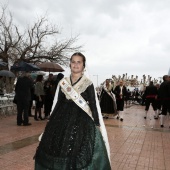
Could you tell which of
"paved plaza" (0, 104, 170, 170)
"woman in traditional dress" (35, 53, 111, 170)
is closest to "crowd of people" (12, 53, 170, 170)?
"woman in traditional dress" (35, 53, 111, 170)

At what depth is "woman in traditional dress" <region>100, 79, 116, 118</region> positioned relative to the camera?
40.1 feet

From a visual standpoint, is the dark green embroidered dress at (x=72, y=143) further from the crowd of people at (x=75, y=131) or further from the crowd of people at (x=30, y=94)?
the crowd of people at (x=30, y=94)

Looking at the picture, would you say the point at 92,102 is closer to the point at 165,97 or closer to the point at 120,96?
the point at 165,97

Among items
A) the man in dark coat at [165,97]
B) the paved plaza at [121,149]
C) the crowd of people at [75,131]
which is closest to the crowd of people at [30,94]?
the paved plaza at [121,149]

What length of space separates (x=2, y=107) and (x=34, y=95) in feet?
4.87

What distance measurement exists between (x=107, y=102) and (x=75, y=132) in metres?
9.12

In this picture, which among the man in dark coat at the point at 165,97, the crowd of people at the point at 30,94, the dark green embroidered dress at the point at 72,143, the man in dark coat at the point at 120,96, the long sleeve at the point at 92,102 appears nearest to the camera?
the dark green embroidered dress at the point at 72,143

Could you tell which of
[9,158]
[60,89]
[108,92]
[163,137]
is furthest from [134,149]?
[108,92]

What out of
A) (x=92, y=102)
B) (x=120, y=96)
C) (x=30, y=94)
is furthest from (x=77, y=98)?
(x=120, y=96)

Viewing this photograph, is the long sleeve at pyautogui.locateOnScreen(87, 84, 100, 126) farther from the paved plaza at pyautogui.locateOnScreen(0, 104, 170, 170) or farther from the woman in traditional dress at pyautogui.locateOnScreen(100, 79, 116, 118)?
the woman in traditional dress at pyautogui.locateOnScreen(100, 79, 116, 118)

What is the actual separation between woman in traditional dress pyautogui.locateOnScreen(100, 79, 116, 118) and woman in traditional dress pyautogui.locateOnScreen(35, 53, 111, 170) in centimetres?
874

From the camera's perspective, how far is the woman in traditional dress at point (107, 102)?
12.2 meters

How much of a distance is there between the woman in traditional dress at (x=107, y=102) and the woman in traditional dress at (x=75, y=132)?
8.74m

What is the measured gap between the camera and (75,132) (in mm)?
3174
